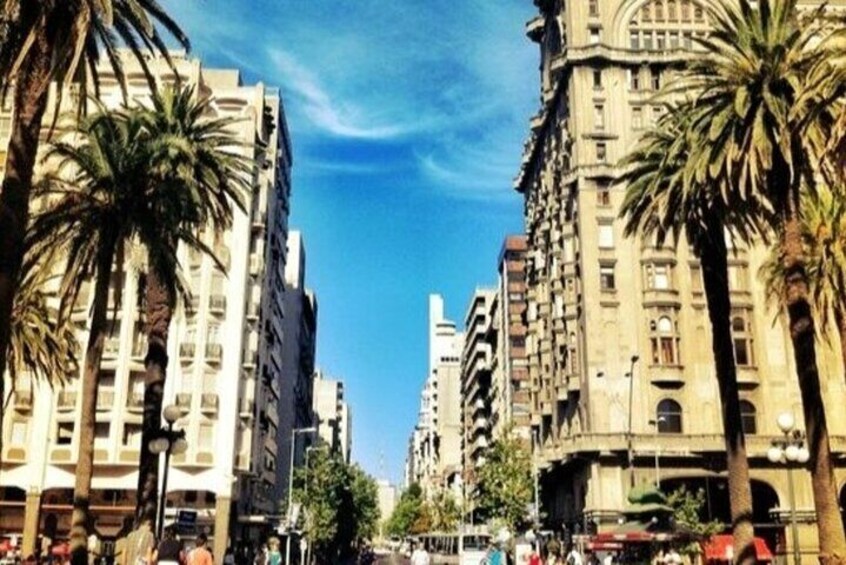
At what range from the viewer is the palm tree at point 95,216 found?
27703mm

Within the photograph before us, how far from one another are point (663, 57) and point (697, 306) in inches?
773

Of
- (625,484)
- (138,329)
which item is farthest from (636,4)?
Result: (138,329)

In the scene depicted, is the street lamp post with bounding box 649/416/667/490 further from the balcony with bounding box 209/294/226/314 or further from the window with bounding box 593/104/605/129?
the balcony with bounding box 209/294/226/314

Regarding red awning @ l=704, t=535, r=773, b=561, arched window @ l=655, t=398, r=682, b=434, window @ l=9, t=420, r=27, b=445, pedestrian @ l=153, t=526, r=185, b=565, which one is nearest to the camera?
pedestrian @ l=153, t=526, r=185, b=565

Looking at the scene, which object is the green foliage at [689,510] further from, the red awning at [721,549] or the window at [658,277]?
the window at [658,277]

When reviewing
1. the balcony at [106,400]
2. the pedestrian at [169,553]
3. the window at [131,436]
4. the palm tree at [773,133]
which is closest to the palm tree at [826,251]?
the palm tree at [773,133]

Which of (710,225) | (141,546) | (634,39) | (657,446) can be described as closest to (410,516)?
(657,446)

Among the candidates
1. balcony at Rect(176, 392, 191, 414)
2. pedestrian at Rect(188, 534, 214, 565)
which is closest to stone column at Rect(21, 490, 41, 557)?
balcony at Rect(176, 392, 191, 414)

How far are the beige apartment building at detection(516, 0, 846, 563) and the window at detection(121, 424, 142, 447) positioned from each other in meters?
29.5

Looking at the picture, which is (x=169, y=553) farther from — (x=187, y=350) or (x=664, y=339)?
(x=664, y=339)

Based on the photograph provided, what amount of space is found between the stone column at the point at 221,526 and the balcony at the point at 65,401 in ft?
38.5

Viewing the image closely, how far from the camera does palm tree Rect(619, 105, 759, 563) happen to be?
26734 millimetres

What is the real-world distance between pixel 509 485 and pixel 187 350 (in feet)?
91.0

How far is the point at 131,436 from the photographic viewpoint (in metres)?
59.9
